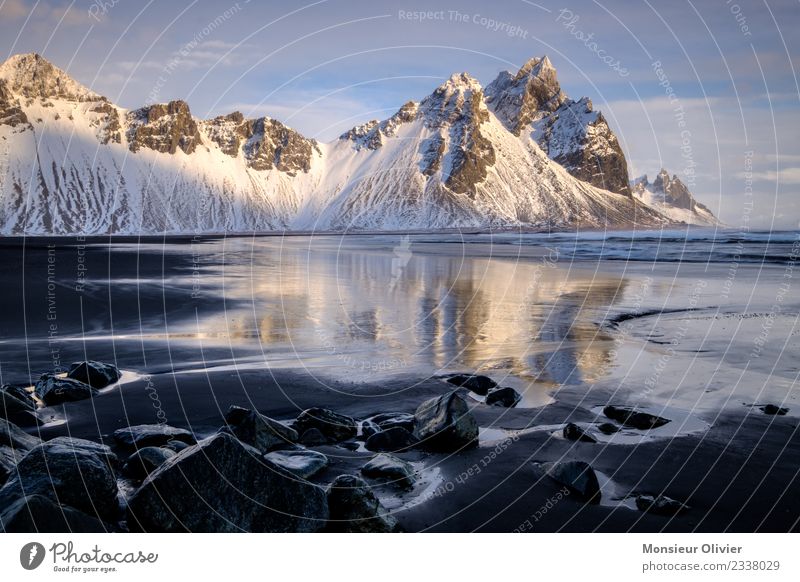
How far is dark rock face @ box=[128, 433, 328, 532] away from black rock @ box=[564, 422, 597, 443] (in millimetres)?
4802

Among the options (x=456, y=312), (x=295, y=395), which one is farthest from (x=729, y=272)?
(x=295, y=395)

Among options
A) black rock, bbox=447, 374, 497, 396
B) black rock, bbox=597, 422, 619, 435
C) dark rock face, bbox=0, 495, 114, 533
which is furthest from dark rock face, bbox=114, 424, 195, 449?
black rock, bbox=597, 422, 619, 435

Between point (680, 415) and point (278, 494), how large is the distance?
26.4 ft

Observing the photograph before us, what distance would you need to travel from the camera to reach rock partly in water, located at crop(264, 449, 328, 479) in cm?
886

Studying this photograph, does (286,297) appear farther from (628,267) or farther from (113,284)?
(628,267)

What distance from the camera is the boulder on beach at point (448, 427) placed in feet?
33.7

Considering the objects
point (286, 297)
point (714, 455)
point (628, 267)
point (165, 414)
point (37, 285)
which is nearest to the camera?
point (714, 455)

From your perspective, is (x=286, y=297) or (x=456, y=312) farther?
(x=286, y=297)

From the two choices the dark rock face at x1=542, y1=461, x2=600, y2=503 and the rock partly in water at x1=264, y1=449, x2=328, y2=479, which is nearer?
the dark rock face at x1=542, y1=461, x2=600, y2=503

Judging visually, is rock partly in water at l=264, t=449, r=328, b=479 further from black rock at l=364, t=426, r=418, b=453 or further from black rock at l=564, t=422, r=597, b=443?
black rock at l=564, t=422, r=597, b=443

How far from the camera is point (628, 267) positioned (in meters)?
51.7

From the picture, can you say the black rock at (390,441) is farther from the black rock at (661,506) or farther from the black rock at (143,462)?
the black rock at (661,506)

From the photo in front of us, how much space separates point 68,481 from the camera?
7637mm
